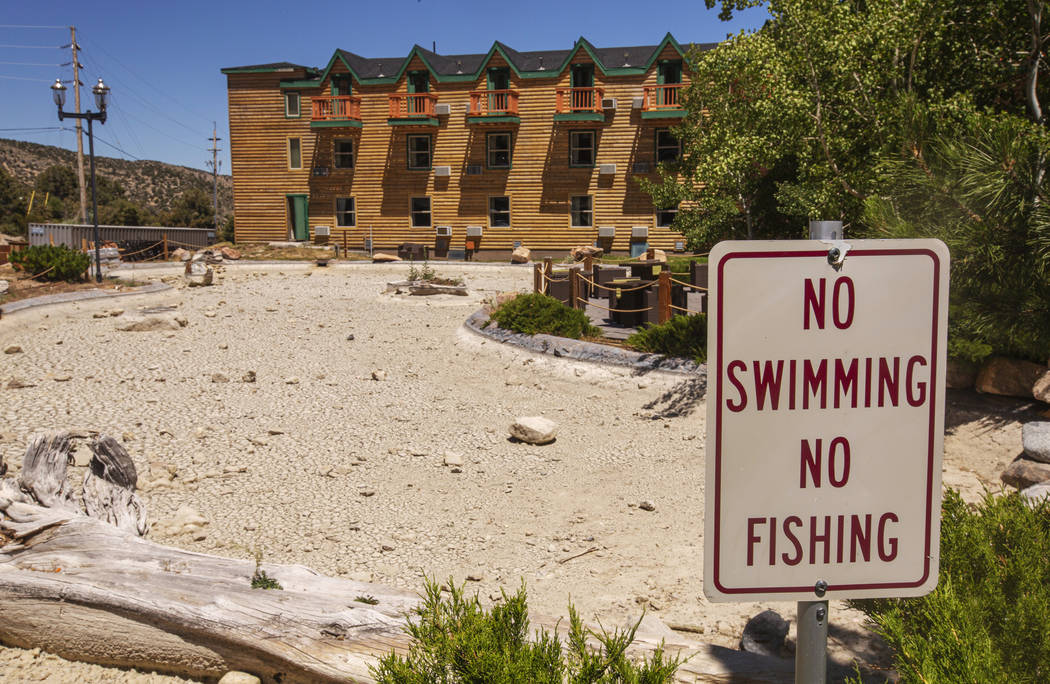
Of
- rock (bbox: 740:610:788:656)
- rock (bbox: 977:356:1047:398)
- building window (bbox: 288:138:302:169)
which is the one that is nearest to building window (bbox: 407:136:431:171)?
building window (bbox: 288:138:302:169)

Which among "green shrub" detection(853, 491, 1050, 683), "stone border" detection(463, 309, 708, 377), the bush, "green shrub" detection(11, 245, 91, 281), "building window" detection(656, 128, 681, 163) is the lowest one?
"stone border" detection(463, 309, 708, 377)

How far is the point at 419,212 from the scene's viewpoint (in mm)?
36531

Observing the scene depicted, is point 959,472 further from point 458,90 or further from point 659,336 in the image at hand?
point 458,90

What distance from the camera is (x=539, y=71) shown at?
113 ft

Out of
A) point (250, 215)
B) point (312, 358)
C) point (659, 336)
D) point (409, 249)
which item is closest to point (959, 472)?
point (659, 336)

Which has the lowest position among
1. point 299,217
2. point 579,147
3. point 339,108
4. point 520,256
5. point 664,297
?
point 664,297

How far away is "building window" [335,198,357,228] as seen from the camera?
3734 cm

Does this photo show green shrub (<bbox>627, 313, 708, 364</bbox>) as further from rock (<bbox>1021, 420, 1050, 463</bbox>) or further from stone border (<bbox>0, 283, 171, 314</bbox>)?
stone border (<bbox>0, 283, 171, 314</bbox>)

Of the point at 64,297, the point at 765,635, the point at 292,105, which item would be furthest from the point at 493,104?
the point at 765,635

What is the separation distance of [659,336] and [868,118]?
499 cm

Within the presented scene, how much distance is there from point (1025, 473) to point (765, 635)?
434cm

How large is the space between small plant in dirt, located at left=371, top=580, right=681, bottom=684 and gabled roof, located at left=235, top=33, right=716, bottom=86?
107ft

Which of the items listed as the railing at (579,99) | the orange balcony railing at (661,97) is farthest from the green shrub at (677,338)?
the railing at (579,99)

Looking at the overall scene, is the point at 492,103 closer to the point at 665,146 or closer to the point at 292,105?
the point at 665,146
